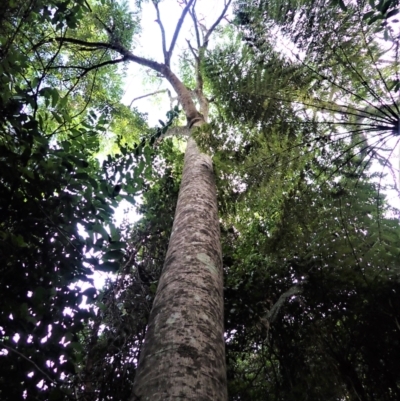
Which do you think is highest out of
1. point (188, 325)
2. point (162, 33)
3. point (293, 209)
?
point (162, 33)

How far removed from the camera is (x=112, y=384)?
312 cm

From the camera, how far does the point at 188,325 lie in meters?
1.66

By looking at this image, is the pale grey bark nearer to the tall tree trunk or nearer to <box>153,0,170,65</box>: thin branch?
the tall tree trunk

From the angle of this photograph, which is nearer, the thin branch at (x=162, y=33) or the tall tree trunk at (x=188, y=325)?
the tall tree trunk at (x=188, y=325)

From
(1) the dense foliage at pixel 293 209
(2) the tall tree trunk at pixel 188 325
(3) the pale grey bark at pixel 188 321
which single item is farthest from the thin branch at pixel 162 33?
(2) the tall tree trunk at pixel 188 325

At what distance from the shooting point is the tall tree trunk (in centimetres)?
136

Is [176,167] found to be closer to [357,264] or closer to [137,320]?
[137,320]

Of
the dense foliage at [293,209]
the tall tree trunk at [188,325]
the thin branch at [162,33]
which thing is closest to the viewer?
the tall tree trunk at [188,325]

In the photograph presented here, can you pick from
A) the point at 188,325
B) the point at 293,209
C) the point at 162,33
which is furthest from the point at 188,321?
the point at 162,33

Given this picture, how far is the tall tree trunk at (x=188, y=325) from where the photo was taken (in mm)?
1360

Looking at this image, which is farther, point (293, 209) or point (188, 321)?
point (293, 209)

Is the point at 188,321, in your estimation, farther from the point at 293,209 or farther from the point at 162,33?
the point at 162,33

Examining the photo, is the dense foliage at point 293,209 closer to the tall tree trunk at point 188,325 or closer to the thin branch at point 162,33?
the tall tree trunk at point 188,325

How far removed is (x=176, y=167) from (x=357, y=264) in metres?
3.69
